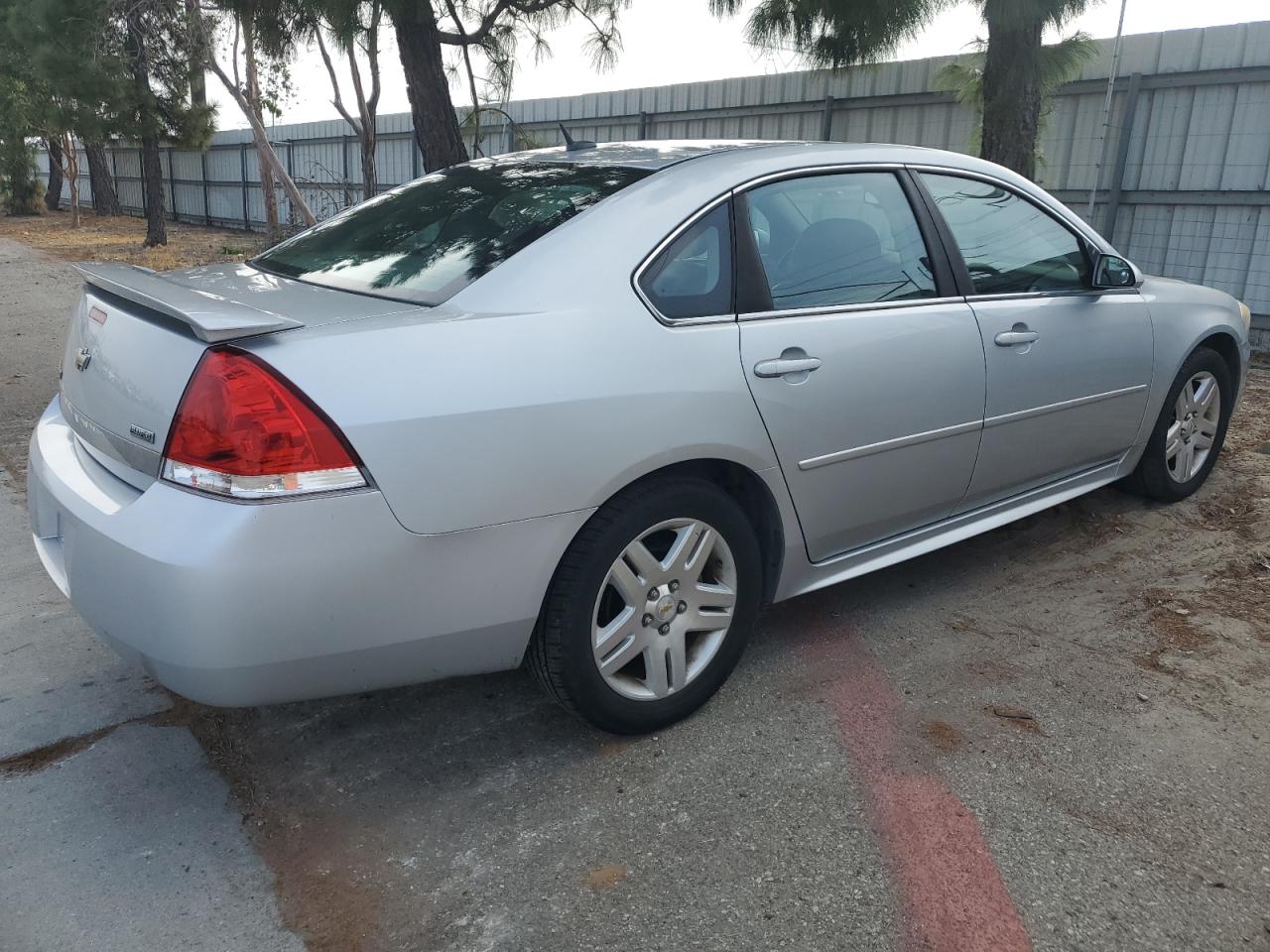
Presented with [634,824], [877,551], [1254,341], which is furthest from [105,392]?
[1254,341]

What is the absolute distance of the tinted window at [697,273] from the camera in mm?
2775

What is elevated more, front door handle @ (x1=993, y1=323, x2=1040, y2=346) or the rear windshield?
the rear windshield

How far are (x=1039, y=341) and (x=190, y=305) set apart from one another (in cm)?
275

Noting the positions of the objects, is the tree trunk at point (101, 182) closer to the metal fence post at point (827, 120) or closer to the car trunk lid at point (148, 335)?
the metal fence post at point (827, 120)

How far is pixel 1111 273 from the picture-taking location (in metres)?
3.97

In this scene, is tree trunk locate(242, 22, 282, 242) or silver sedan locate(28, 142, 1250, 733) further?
tree trunk locate(242, 22, 282, 242)

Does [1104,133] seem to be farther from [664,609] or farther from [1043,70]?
[664,609]

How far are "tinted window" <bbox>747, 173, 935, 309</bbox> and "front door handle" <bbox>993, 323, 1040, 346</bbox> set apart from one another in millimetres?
331

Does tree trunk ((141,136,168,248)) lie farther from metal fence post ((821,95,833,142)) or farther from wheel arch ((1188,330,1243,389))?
wheel arch ((1188,330,1243,389))

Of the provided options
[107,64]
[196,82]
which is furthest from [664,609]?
[196,82]

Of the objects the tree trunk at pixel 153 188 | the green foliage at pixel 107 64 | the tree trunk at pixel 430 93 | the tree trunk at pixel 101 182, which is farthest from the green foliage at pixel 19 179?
the tree trunk at pixel 430 93

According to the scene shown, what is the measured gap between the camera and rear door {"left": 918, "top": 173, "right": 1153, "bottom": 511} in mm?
3586

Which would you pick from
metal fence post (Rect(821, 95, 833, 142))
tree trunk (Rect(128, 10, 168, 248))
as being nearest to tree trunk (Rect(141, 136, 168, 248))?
tree trunk (Rect(128, 10, 168, 248))

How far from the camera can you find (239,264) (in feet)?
11.0
